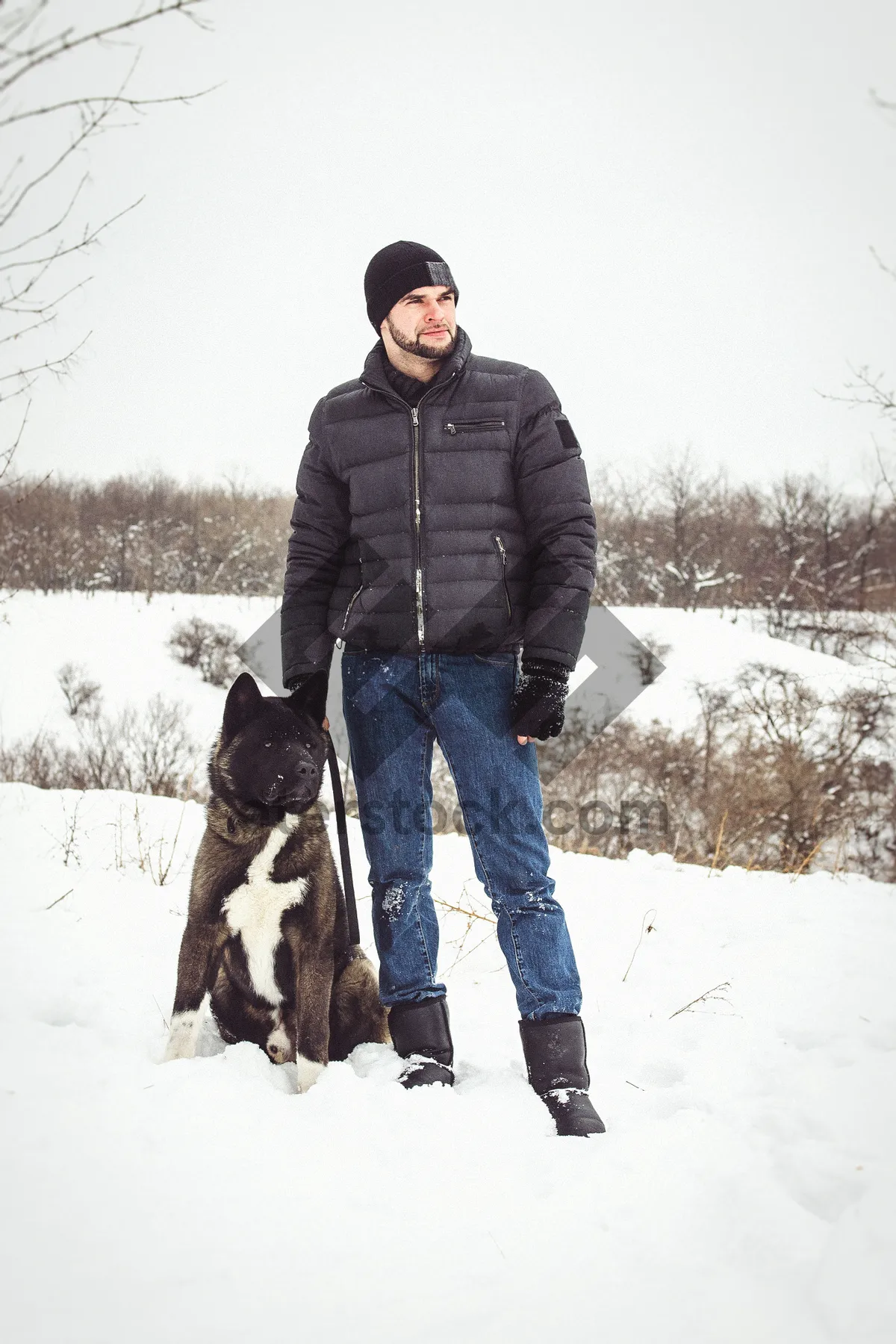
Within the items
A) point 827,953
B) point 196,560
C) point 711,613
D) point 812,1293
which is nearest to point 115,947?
point 812,1293

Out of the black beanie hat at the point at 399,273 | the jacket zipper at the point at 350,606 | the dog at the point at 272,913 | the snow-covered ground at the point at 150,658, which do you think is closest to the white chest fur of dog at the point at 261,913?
the dog at the point at 272,913

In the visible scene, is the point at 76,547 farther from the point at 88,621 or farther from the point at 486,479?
the point at 486,479

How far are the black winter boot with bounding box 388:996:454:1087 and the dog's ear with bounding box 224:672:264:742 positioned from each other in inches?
43.4

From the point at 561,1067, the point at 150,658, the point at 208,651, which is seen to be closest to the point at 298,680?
the point at 561,1067

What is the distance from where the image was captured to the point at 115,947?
3.28 meters

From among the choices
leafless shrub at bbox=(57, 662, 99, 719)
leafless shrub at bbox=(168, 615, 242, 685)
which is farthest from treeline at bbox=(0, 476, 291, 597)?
leafless shrub at bbox=(57, 662, 99, 719)

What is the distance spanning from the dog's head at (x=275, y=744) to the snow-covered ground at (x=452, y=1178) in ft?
2.77

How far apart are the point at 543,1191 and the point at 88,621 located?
3690 cm

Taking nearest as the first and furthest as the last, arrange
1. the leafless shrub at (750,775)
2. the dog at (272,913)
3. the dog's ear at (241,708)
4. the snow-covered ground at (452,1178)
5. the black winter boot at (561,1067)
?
the snow-covered ground at (452,1178) < the black winter boot at (561,1067) < the dog at (272,913) < the dog's ear at (241,708) < the leafless shrub at (750,775)

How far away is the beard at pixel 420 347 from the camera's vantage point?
8.45 ft

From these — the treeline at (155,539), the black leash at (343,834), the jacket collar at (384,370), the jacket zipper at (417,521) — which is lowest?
the black leash at (343,834)

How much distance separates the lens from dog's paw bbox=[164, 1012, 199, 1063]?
97.5 inches

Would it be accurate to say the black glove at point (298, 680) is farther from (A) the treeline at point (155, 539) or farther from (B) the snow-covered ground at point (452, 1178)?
(A) the treeline at point (155, 539)

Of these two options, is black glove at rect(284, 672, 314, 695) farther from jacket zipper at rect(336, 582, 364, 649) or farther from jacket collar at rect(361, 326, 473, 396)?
jacket collar at rect(361, 326, 473, 396)
